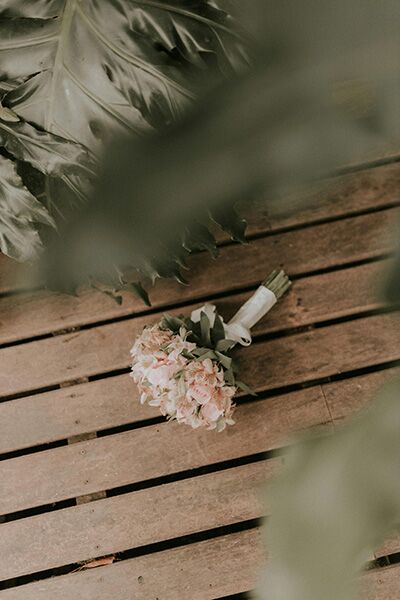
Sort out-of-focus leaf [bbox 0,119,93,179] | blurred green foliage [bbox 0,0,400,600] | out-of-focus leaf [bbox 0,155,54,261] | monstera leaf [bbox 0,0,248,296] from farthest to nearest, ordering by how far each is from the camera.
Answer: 1. out-of-focus leaf [bbox 0,155,54,261]
2. out-of-focus leaf [bbox 0,119,93,179]
3. monstera leaf [bbox 0,0,248,296]
4. blurred green foliage [bbox 0,0,400,600]

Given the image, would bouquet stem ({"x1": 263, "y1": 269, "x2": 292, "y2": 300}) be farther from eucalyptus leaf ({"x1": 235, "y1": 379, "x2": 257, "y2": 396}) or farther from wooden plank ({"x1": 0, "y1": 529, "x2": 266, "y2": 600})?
wooden plank ({"x1": 0, "y1": 529, "x2": 266, "y2": 600})

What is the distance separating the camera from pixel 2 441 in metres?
1.37

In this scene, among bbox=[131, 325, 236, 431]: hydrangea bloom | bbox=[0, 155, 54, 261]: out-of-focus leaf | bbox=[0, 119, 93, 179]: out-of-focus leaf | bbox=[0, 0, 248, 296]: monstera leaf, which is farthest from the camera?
bbox=[131, 325, 236, 431]: hydrangea bloom

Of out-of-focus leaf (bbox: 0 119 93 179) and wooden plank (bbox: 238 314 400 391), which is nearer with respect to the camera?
out-of-focus leaf (bbox: 0 119 93 179)

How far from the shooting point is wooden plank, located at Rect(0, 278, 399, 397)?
1.39m

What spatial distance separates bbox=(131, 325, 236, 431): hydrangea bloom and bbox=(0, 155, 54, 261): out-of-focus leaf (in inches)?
12.2

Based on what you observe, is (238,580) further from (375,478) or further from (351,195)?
(375,478)

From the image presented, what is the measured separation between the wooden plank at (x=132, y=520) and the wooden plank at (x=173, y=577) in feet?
0.11

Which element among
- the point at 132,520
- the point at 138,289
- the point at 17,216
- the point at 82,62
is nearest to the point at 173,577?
the point at 132,520

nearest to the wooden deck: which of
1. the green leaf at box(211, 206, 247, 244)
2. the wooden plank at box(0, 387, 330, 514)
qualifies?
the wooden plank at box(0, 387, 330, 514)

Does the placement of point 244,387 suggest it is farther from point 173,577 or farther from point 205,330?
point 173,577

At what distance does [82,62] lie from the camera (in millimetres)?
754

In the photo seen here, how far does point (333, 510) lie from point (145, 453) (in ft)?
4.08

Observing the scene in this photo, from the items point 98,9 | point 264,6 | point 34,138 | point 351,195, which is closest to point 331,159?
point 264,6
